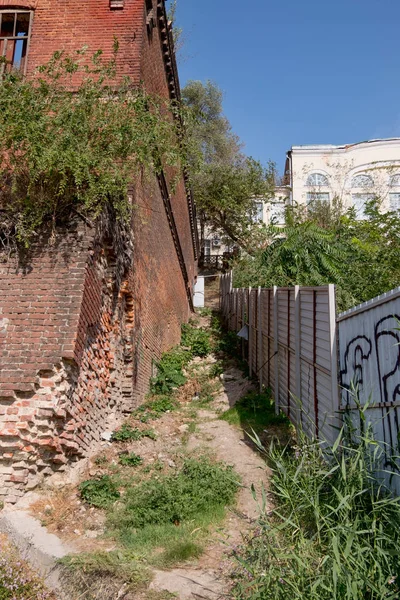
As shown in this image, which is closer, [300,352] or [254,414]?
[300,352]

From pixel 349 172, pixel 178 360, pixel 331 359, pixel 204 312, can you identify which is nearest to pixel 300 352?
pixel 331 359

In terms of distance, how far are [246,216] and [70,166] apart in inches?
907

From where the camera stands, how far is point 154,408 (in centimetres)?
903

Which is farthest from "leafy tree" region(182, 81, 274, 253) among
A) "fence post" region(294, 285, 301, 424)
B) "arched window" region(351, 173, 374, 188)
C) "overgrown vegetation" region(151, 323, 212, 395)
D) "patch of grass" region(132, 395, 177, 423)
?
"fence post" region(294, 285, 301, 424)

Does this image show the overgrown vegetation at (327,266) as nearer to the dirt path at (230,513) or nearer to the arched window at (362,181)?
the dirt path at (230,513)

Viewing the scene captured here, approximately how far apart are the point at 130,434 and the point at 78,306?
8.42ft

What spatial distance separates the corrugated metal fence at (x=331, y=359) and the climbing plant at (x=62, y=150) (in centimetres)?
327

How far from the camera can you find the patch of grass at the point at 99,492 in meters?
5.30

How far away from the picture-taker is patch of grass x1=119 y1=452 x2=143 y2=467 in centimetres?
643

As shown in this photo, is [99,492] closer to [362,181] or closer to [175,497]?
[175,497]

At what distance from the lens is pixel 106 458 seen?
6531 mm

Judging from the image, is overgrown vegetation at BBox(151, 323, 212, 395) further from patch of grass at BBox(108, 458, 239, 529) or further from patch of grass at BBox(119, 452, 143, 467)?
patch of grass at BBox(108, 458, 239, 529)

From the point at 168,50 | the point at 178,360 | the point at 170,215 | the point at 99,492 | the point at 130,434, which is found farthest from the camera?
the point at 170,215

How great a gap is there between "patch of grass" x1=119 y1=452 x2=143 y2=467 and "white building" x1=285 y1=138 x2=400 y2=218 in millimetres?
28740
